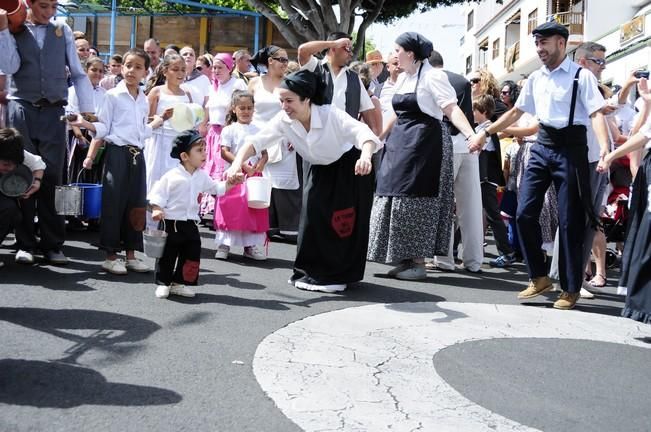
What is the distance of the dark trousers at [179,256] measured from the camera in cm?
582

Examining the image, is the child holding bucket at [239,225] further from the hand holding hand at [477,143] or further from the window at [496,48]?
the window at [496,48]

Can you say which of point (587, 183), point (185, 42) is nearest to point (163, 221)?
point (587, 183)

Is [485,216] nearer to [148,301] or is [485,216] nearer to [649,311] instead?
[649,311]

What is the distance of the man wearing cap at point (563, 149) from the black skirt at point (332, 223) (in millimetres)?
1039

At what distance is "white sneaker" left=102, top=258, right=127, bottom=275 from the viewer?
21.4 ft

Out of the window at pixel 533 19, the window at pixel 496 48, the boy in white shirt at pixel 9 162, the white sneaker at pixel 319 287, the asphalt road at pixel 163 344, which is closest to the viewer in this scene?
the asphalt road at pixel 163 344

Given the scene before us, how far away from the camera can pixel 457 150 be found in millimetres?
7922

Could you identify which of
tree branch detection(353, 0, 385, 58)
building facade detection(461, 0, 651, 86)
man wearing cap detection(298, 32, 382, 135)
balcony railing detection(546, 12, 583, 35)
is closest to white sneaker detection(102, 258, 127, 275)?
man wearing cap detection(298, 32, 382, 135)

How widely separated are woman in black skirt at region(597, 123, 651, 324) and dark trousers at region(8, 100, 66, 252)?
456 centimetres

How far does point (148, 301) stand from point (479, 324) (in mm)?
2342

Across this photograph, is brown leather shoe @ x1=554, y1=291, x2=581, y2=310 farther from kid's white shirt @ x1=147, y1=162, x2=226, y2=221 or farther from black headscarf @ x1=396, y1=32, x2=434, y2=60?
kid's white shirt @ x1=147, y1=162, x2=226, y2=221

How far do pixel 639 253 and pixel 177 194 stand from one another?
329cm

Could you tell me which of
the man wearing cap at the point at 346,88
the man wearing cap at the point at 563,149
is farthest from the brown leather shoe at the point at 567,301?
the man wearing cap at the point at 346,88

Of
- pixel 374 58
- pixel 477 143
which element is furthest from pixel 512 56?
pixel 477 143
